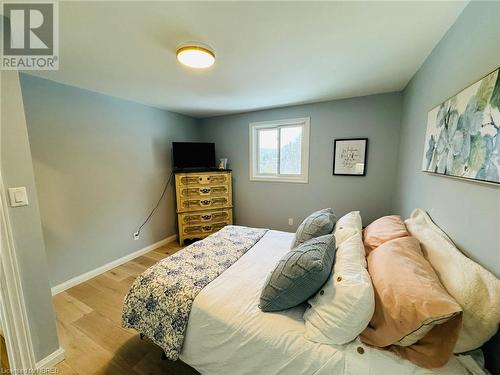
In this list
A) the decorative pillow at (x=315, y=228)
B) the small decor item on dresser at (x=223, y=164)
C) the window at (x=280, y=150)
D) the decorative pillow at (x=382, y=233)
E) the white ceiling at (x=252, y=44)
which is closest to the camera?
the white ceiling at (x=252, y=44)

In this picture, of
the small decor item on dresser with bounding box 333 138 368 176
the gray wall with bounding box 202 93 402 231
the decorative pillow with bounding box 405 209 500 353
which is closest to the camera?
the decorative pillow with bounding box 405 209 500 353

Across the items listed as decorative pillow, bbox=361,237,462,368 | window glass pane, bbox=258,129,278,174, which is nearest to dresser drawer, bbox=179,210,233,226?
window glass pane, bbox=258,129,278,174

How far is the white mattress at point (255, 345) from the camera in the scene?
853 millimetres

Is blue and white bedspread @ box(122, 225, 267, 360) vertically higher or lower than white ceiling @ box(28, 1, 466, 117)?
lower

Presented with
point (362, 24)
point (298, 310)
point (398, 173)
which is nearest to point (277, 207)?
point (398, 173)

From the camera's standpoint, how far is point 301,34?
1.38m

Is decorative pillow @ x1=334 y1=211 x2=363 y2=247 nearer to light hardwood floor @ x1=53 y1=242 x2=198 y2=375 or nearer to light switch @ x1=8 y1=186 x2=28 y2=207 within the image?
light hardwood floor @ x1=53 y1=242 x2=198 y2=375

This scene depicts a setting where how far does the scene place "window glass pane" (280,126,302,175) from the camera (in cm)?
327

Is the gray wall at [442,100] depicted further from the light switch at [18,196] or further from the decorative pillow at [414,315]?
the light switch at [18,196]

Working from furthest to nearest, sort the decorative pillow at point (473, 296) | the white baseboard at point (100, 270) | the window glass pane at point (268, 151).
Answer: the window glass pane at point (268, 151), the white baseboard at point (100, 270), the decorative pillow at point (473, 296)

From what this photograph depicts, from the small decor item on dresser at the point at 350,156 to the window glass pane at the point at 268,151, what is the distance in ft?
3.28

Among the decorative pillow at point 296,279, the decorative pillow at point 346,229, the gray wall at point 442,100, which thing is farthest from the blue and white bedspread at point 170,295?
the gray wall at point 442,100

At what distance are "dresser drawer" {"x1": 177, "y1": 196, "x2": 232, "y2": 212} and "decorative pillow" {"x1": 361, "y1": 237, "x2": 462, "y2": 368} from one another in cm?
285

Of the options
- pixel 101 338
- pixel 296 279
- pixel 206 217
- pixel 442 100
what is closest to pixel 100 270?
pixel 101 338
